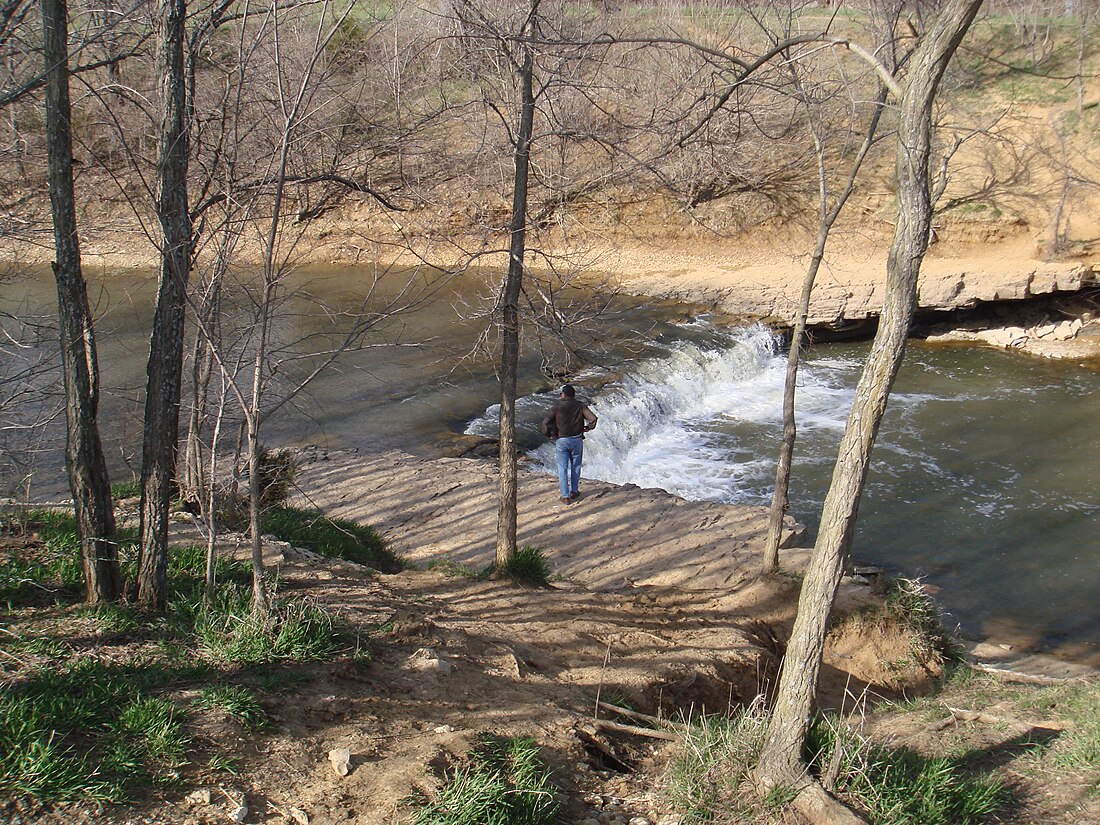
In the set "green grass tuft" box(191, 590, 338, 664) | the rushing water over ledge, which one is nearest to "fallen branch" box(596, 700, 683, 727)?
"green grass tuft" box(191, 590, 338, 664)

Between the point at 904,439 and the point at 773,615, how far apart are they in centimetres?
817

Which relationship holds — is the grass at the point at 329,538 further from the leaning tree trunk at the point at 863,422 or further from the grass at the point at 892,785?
the grass at the point at 892,785

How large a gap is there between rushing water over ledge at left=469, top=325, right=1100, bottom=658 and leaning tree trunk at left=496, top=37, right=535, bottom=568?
17.4ft

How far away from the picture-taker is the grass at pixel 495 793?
12.8 ft

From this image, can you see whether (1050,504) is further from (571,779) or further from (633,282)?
(633,282)

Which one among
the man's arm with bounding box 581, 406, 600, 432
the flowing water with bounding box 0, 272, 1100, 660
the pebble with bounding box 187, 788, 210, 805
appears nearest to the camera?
the pebble with bounding box 187, 788, 210, 805

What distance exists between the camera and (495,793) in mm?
4004

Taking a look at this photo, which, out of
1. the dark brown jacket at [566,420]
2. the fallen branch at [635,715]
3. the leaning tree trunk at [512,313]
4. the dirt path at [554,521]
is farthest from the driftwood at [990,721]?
the dark brown jacket at [566,420]

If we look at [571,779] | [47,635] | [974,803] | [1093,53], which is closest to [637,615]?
[571,779]

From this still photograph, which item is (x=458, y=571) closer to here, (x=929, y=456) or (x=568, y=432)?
(x=568, y=432)

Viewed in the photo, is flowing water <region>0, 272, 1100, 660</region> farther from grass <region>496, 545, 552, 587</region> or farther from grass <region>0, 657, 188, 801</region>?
grass <region>0, 657, 188, 801</region>

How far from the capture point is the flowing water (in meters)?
10.9

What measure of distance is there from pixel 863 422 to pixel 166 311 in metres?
4.01

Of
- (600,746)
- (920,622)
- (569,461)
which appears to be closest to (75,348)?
(600,746)
